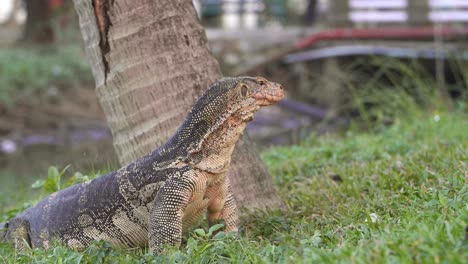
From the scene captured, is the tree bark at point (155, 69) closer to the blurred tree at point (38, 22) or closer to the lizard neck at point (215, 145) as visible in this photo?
the lizard neck at point (215, 145)

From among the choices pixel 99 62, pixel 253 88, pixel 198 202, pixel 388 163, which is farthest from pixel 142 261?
pixel 388 163

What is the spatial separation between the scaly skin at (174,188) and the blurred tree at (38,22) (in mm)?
17010

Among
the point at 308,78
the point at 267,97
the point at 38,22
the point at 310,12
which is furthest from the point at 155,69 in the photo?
the point at 310,12

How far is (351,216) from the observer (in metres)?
4.66

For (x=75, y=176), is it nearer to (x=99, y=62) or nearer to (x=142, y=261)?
(x=99, y=62)

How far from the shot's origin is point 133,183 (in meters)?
4.59

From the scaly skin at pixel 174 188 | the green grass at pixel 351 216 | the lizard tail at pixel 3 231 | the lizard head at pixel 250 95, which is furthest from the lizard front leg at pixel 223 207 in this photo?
the lizard tail at pixel 3 231

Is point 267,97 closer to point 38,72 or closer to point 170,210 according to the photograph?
point 170,210

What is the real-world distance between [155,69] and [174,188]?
1422 millimetres

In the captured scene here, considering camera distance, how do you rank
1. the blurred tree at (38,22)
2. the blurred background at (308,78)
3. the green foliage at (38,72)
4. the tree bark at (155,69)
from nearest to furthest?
the tree bark at (155,69), the blurred background at (308,78), the green foliage at (38,72), the blurred tree at (38,22)

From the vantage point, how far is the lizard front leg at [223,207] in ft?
15.4

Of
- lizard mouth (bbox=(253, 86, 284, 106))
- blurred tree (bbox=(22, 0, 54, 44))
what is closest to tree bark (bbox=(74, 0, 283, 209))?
lizard mouth (bbox=(253, 86, 284, 106))

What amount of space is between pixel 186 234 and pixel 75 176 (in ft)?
3.70

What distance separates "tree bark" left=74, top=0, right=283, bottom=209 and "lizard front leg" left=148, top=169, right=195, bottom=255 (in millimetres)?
1169
